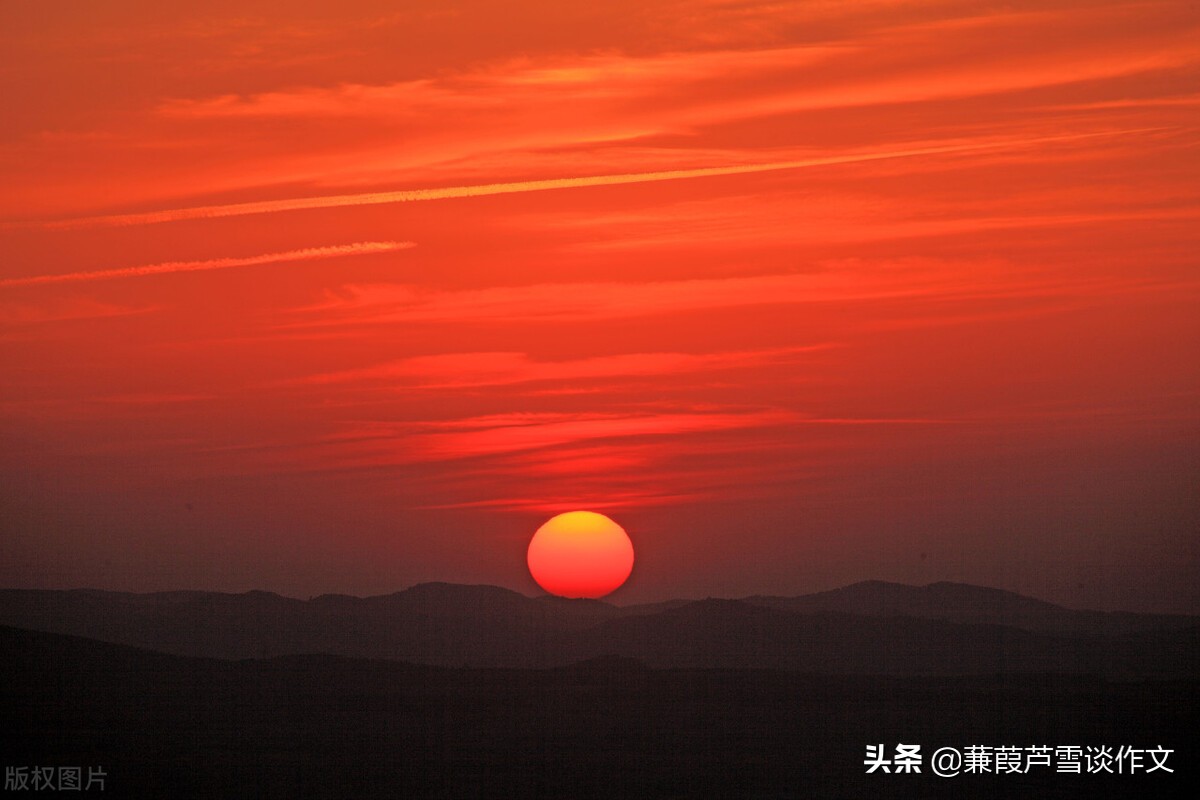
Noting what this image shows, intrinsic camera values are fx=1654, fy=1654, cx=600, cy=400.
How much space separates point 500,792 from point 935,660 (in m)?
52.2

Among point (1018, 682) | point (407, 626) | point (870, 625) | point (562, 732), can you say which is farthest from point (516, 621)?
point (1018, 682)

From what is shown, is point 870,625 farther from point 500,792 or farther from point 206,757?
point 206,757

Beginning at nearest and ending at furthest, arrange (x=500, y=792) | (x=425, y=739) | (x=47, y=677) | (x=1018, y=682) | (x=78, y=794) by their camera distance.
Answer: (x=78, y=794)
(x=500, y=792)
(x=425, y=739)
(x=47, y=677)
(x=1018, y=682)

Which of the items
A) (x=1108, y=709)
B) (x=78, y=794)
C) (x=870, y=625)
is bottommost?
(x=78, y=794)

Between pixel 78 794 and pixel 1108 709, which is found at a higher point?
pixel 1108 709

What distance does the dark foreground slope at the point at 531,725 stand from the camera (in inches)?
3839

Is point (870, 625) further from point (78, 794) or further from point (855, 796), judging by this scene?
point (78, 794)

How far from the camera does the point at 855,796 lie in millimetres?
98625

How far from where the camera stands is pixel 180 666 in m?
124

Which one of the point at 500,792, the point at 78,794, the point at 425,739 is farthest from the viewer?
the point at 425,739

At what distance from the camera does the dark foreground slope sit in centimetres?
9750

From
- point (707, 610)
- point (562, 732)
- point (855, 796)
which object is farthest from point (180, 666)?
point (855, 796)

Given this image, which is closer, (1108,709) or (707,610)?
(1108,709)

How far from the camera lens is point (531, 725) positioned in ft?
376
